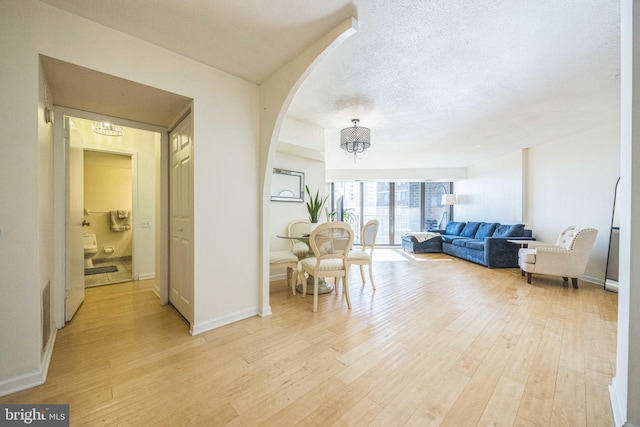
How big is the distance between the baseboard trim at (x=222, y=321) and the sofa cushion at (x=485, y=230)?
5.34 meters

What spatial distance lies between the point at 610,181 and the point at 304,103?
4.72 meters

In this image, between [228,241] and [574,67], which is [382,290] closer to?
[228,241]

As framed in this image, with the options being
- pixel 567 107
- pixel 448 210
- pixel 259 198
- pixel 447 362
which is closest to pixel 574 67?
pixel 567 107

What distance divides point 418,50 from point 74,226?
3644 mm

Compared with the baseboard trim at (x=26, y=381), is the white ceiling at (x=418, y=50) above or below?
above

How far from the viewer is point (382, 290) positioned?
128 inches

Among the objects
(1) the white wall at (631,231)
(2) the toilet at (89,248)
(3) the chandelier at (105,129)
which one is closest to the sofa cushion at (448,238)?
(1) the white wall at (631,231)

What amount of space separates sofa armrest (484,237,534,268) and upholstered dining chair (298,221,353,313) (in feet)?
11.5

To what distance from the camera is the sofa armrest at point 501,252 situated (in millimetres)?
4434

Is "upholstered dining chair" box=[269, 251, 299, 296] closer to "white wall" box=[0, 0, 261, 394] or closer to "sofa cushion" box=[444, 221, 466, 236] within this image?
"white wall" box=[0, 0, 261, 394]

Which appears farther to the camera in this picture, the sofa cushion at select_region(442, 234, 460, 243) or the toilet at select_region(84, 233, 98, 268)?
the sofa cushion at select_region(442, 234, 460, 243)

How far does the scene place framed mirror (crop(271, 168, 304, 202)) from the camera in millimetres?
3725

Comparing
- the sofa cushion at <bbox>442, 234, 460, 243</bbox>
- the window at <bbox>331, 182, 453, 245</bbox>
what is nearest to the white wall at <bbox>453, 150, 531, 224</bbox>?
the window at <bbox>331, 182, 453, 245</bbox>

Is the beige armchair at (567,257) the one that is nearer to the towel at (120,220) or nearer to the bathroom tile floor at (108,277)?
the bathroom tile floor at (108,277)
